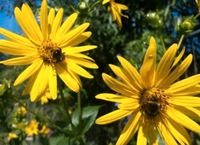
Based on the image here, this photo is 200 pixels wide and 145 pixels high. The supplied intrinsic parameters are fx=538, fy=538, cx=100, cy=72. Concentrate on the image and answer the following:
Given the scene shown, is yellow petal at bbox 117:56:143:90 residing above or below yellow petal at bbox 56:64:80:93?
below

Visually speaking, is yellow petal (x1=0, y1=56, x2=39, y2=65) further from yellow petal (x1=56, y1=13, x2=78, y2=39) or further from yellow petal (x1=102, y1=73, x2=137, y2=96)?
yellow petal (x1=102, y1=73, x2=137, y2=96)

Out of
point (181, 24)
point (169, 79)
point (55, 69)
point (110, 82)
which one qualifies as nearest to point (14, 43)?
point (55, 69)

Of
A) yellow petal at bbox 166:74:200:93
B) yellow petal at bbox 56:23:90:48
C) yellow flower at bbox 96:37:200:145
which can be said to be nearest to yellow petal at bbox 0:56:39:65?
yellow petal at bbox 56:23:90:48

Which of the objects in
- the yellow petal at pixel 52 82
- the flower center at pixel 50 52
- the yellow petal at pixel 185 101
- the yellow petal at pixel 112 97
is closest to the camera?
the yellow petal at pixel 112 97

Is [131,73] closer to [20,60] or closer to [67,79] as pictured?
[67,79]

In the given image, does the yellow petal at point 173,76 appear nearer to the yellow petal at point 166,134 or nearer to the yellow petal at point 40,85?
the yellow petal at point 166,134

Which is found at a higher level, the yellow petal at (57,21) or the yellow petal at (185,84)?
the yellow petal at (57,21)

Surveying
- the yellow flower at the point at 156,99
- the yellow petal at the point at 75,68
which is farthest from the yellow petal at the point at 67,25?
the yellow flower at the point at 156,99

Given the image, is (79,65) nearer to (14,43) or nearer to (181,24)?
(14,43)
